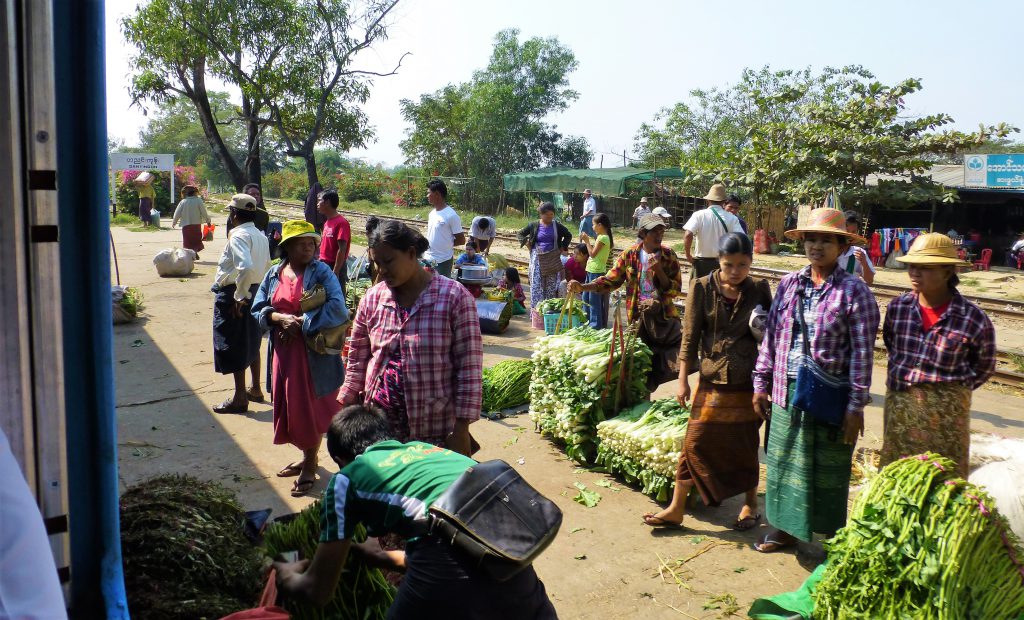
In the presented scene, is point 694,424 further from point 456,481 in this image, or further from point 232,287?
point 232,287

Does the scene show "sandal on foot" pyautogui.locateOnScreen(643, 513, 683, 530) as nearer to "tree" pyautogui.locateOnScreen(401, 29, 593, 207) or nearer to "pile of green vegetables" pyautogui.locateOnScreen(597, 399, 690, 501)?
"pile of green vegetables" pyautogui.locateOnScreen(597, 399, 690, 501)

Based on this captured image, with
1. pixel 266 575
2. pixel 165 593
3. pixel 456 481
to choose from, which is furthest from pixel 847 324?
pixel 165 593

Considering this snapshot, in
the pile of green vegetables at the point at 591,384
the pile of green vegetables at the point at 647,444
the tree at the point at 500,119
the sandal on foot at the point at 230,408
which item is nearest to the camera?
the pile of green vegetables at the point at 647,444

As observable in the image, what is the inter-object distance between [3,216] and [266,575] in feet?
5.71

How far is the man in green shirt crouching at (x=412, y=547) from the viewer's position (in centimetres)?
234

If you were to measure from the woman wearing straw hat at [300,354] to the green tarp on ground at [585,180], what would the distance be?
88.7ft

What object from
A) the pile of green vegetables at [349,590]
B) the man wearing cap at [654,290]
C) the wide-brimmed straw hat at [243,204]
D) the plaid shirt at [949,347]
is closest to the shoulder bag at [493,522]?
the pile of green vegetables at [349,590]

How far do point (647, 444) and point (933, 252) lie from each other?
2.01m

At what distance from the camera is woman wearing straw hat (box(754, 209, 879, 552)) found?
4.00 meters

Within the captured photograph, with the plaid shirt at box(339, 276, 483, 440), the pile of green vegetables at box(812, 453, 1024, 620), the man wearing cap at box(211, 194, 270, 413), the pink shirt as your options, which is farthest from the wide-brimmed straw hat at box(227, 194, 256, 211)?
the pile of green vegetables at box(812, 453, 1024, 620)

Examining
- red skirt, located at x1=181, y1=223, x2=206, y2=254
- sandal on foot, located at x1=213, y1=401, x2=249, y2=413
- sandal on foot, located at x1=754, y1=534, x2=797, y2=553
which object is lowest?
sandal on foot, located at x1=754, y1=534, x2=797, y2=553

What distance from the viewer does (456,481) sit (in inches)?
93.0

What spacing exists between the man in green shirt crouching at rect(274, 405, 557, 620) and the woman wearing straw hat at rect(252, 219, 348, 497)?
2435 mm

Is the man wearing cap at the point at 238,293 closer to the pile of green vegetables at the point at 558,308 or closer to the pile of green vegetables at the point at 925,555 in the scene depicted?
the pile of green vegetables at the point at 558,308
